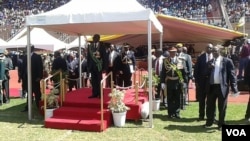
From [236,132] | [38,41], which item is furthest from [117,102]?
[38,41]

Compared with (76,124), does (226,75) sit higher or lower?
higher

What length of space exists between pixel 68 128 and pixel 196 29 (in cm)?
1168

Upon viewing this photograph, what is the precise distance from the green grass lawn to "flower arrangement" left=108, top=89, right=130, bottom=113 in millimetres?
435

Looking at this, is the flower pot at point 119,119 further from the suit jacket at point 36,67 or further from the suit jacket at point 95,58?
the suit jacket at point 36,67

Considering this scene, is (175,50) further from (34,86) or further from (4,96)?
(4,96)

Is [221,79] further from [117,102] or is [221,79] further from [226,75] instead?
[117,102]

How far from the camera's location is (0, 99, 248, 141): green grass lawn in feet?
27.3

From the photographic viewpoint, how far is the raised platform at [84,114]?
913 cm

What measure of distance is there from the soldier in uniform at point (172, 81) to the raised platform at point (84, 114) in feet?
→ 2.56

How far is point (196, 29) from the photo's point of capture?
19312mm

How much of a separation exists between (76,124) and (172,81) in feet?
9.17

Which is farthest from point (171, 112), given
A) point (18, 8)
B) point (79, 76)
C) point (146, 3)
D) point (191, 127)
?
point (18, 8)

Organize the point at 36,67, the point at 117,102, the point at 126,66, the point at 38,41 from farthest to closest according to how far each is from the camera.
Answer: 1. the point at 38,41
2. the point at 126,66
3. the point at 36,67
4. the point at 117,102

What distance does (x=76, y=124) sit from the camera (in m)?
9.14
